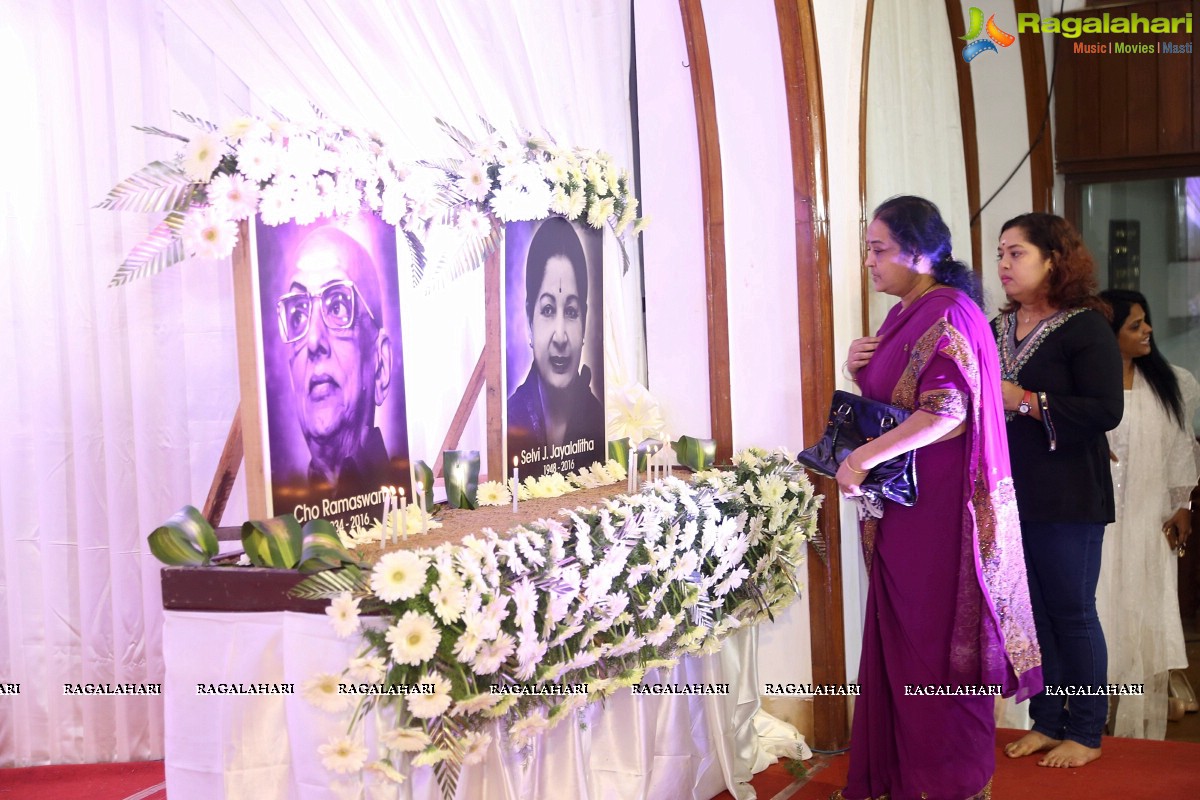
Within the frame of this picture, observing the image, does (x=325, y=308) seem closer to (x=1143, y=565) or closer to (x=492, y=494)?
(x=492, y=494)

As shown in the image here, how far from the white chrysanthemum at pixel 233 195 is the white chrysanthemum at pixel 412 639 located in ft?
2.71

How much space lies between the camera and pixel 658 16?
345cm

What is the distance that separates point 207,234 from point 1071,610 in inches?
96.2

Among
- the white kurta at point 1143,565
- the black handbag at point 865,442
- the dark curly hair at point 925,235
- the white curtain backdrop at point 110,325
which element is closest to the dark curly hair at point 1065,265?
the dark curly hair at point 925,235

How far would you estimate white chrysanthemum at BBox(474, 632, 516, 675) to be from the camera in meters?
1.98

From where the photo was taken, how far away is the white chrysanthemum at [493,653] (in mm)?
1983

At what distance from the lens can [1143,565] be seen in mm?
3992

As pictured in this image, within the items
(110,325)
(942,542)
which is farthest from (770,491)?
(110,325)

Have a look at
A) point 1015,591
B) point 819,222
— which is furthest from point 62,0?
point 1015,591

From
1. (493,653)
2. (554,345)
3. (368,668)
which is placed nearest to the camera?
(368,668)

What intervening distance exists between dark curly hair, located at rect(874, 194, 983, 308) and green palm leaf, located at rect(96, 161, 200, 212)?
1611 millimetres

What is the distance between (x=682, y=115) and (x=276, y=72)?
1.25 meters

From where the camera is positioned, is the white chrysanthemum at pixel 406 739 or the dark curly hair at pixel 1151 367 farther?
the dark curly hair at pixel 1151 367

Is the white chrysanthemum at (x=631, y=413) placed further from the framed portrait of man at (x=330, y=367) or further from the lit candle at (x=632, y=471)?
the framed portrait of man at (x=330, y=367)
